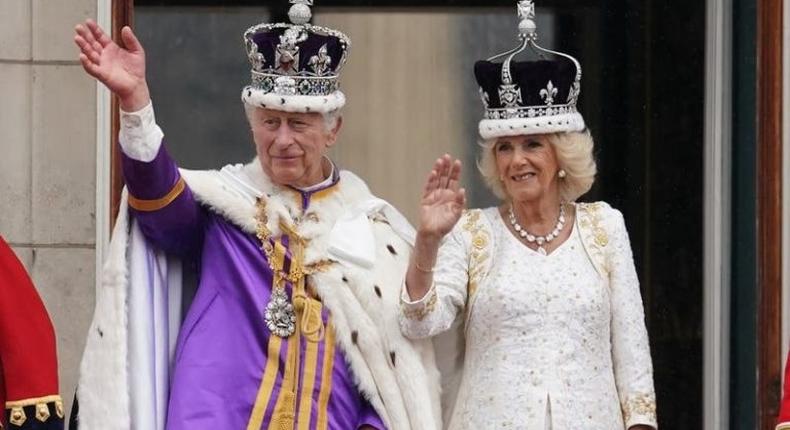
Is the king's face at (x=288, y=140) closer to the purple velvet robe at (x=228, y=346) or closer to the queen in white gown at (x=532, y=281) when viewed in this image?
the purple velvet robe at (x=228, y=346)

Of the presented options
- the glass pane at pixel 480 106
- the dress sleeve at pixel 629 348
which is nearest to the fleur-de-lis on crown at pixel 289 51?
the dress sleeve at pixel 629 348

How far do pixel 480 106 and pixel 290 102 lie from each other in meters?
1.92

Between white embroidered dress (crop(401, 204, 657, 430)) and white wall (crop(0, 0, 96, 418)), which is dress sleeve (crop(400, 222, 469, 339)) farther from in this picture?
white wall (crop(0, 0, 96, 418))

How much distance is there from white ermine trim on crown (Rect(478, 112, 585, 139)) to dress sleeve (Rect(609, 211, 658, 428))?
0.36m

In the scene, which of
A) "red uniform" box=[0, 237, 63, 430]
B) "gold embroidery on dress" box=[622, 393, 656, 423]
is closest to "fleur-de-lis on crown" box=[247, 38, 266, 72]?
"red uniform" box=[0, 237, 63, 430]

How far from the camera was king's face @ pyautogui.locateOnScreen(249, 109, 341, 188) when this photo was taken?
782 cm

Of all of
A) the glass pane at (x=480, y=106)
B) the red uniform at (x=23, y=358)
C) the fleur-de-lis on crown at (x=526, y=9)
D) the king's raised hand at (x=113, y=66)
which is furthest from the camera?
the glass pane at (x=480, y=106)

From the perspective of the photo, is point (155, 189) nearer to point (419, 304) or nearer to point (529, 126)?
point (419, 304)

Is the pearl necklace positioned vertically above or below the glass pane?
below

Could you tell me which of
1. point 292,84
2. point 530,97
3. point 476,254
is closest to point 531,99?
point 530,97

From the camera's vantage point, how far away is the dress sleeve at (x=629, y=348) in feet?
25.6

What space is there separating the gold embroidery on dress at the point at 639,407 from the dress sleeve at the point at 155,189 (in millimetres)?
1262

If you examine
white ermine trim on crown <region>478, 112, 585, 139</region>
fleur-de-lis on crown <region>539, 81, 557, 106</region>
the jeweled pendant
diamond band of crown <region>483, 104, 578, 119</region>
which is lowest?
the jeweled pendant

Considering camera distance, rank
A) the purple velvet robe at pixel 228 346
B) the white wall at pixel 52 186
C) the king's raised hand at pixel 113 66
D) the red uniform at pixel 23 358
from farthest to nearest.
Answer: the white wall at pixel 52 186 → the purple velvet robe at pixel 228 346 → the king's raised hand at pixel 113 66 → the red uniform at pixel 23 358
